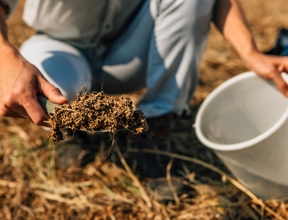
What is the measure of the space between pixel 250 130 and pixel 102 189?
0.50 meters

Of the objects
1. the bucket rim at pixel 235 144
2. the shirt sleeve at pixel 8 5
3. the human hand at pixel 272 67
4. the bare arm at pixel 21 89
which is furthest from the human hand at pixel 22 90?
the human hand at pixel 272 67

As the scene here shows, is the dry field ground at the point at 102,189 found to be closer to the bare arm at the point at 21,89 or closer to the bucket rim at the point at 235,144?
the bucket rim at the point at 235,144

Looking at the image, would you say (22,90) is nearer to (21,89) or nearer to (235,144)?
(21,89)

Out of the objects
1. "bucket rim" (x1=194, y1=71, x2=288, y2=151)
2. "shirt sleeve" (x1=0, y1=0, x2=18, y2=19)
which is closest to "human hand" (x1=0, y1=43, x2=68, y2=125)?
"shirt sleeve" (x1=0, y1=0, x2=18, y2=19)

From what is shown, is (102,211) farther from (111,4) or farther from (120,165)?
(111,4)

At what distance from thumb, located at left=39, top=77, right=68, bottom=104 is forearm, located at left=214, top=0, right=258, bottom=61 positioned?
0.58 metres

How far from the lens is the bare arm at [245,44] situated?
1129mm

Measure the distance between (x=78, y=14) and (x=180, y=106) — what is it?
1.40 ft

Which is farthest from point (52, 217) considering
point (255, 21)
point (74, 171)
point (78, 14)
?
point (255, 21)

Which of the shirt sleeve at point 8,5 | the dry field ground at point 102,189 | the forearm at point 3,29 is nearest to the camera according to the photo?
the forearm at point 3,29

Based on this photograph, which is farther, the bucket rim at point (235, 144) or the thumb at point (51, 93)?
the bucket rim at point (235, 144)

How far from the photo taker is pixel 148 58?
131 centimetres

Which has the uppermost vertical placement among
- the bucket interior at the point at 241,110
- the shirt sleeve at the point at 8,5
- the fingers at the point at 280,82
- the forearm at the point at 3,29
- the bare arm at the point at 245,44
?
the shirt sleeve at the point at 8,5

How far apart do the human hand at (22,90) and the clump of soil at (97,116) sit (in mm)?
29
